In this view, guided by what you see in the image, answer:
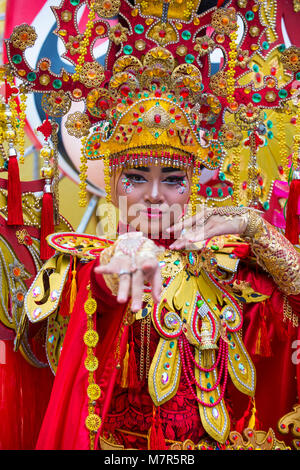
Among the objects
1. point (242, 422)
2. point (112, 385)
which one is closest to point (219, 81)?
point (112, 385)

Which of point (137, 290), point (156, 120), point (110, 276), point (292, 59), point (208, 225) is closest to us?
point (137, 290)

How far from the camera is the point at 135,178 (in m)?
2.60

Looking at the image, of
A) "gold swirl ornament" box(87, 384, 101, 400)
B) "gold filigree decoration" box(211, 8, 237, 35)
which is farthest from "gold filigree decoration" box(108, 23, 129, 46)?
"gold swirl ornament" box(87, 384, 101, 400)

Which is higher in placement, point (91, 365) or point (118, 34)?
point (118, 34)

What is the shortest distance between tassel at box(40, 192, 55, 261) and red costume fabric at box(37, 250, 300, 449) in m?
0.34

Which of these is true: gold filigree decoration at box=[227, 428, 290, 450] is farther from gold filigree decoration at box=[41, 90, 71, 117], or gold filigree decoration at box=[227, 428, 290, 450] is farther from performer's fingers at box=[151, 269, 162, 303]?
gold filigree decoration at box=[41, 90, 71, 117]

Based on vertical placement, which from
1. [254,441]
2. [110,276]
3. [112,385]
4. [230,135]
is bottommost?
[254,441]

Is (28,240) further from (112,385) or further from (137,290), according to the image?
(137,290)

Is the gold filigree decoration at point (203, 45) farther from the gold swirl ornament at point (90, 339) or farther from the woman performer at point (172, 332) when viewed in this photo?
the gold swirl ornament at point (90, 339)

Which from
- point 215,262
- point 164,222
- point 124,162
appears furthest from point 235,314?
point 124,162

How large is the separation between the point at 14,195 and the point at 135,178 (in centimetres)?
55

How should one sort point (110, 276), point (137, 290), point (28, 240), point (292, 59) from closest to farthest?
1. point (137, 290)
2. point (110, 276)
3. point (292, 59)
4. point (28, 240)

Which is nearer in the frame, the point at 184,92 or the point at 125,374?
the point at 125,374

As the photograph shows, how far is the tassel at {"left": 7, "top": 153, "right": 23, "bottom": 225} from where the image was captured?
108 inches
